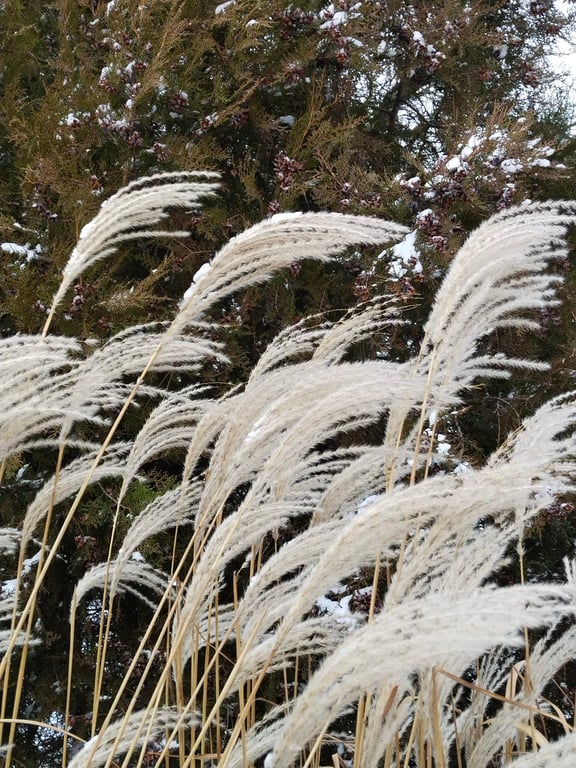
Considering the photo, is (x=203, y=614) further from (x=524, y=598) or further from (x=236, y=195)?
(x=236, y=195)

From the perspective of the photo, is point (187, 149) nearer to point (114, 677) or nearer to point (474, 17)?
point (474, 17)

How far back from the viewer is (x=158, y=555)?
10.0 ft

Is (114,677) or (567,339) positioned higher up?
(567,339)

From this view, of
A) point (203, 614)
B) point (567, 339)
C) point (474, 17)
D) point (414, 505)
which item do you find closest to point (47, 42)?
point (474, 17)

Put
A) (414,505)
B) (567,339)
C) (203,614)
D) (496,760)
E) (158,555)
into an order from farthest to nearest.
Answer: (567,339)
(158,555)
(496,760)
(203,614)
(414,505)

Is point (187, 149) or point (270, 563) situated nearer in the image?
point (270, 563)

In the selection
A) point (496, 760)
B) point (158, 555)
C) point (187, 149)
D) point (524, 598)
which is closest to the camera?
point (524, 598)

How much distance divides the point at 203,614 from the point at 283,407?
669 mm

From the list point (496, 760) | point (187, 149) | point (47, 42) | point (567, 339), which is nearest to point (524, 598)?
point (496, 760)

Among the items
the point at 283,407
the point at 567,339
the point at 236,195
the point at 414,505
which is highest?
the point at 236,195

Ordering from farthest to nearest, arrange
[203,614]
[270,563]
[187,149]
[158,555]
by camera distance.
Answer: [187,149]
[158,555]
[203,614]
[270,563]

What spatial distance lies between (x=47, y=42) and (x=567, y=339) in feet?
10.7

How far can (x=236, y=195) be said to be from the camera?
12.3ft


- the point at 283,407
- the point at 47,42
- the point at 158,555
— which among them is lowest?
the point at 158,555
